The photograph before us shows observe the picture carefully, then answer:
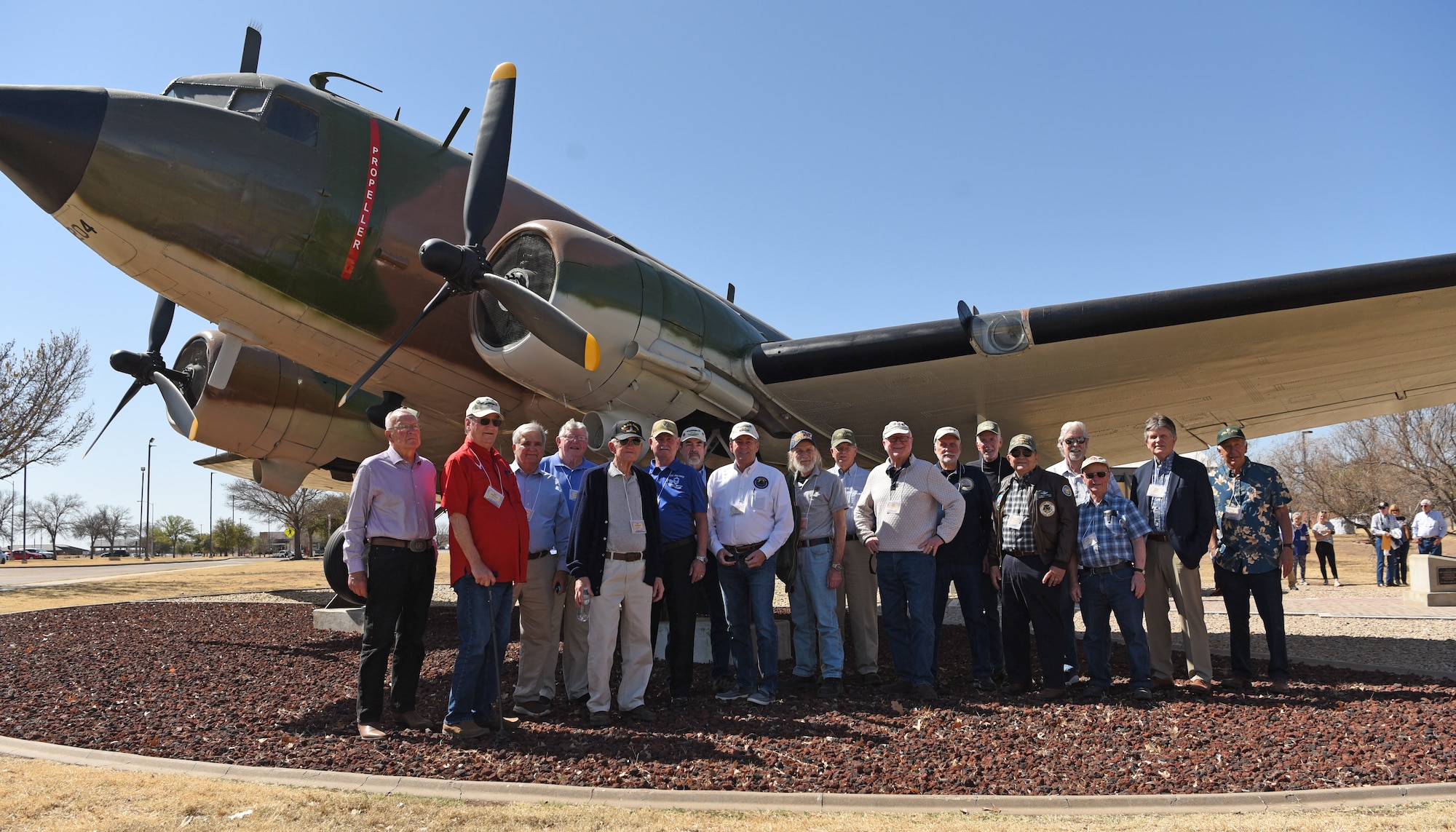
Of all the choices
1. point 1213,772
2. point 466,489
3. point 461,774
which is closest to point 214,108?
point 466,489

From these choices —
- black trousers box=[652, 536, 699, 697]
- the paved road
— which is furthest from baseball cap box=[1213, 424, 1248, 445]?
the paved road

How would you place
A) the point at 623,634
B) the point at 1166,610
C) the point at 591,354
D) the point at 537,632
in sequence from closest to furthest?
the point at 623,634, the point at 537,632, the point at 1166,610, the point at 591,354

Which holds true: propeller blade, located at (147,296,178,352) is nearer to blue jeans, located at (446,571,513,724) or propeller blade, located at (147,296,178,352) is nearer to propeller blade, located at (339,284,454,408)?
propeller blade, located at (339,284,454,408)

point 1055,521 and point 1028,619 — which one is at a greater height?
point 1055,521

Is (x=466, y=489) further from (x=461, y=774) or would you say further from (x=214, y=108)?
(x=214, y=108)

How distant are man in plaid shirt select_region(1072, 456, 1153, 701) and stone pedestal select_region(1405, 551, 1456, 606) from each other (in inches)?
382

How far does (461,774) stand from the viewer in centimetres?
400

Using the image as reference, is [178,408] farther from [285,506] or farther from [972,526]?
[285,506]

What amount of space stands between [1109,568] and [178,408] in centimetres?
1149

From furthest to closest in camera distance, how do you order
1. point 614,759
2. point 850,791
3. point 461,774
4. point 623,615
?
1. point 623,615
2. point 614,759
3. point 461,774
4. point 850,791

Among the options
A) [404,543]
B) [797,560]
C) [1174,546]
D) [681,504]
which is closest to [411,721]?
[404,543]

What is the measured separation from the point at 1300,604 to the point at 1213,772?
10987 millimetres

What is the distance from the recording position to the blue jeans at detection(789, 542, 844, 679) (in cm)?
588

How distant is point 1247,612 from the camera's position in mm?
6113
